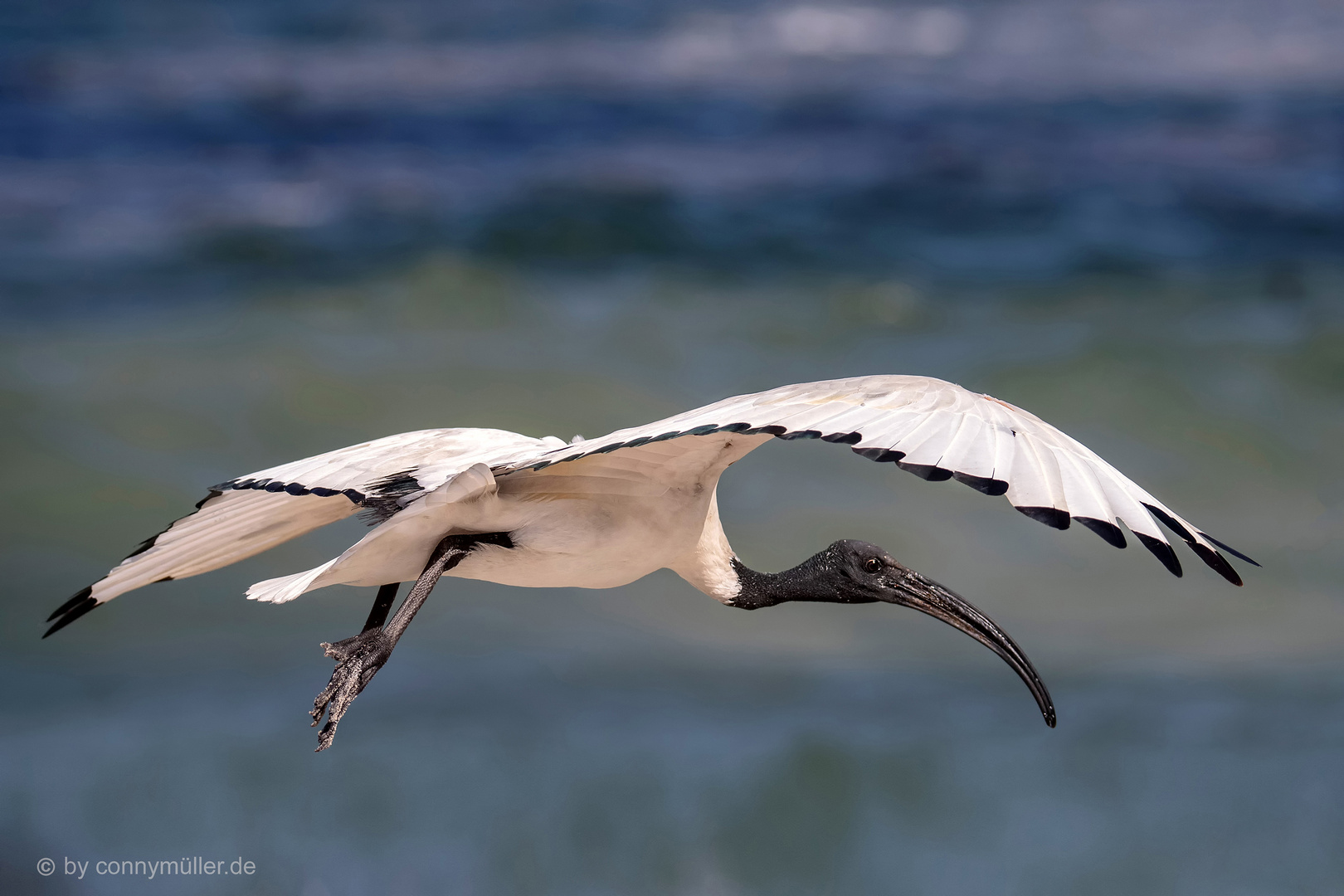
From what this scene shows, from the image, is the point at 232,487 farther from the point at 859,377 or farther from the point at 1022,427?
the point at 1022,427

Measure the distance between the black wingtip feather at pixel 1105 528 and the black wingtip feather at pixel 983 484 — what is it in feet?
0.48

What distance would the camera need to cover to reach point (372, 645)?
3447mm

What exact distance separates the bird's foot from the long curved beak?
5.87 feet

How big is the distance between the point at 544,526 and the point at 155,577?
1198 mm

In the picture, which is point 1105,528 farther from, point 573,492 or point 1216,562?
point 573,492

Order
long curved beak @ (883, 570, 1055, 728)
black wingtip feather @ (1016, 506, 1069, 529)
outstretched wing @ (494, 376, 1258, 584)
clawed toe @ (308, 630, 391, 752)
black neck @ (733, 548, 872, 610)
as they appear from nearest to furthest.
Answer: black wingtip feather @ (1016, 506, 1069, 529)
outstretched wing @ (494, 376, 1258, 584)
clawed toe @ (308, 630, 391, 752)
long curved beak @ (883, 570, 1055, 728)
black neck @ (733, 548, 872, 610)

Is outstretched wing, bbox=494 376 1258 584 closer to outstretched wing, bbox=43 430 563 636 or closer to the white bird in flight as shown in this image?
the white bird in flight

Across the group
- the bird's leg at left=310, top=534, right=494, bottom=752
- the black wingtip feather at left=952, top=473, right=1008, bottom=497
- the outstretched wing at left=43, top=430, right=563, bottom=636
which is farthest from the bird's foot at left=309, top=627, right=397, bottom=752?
the black wingtip feather at left=952, top=473, right=1008, bottom=497

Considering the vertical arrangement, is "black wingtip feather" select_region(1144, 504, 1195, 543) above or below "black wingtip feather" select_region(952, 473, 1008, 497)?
below

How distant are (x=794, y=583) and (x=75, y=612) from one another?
7.62 feet

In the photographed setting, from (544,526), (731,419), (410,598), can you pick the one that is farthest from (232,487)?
(731,419)

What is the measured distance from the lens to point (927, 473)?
2400mm

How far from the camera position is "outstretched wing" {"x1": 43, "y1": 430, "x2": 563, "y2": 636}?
12.3ft

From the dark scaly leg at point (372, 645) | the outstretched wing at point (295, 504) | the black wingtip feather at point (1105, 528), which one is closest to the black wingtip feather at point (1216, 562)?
the black wingtip feather at point (1105, 528)
